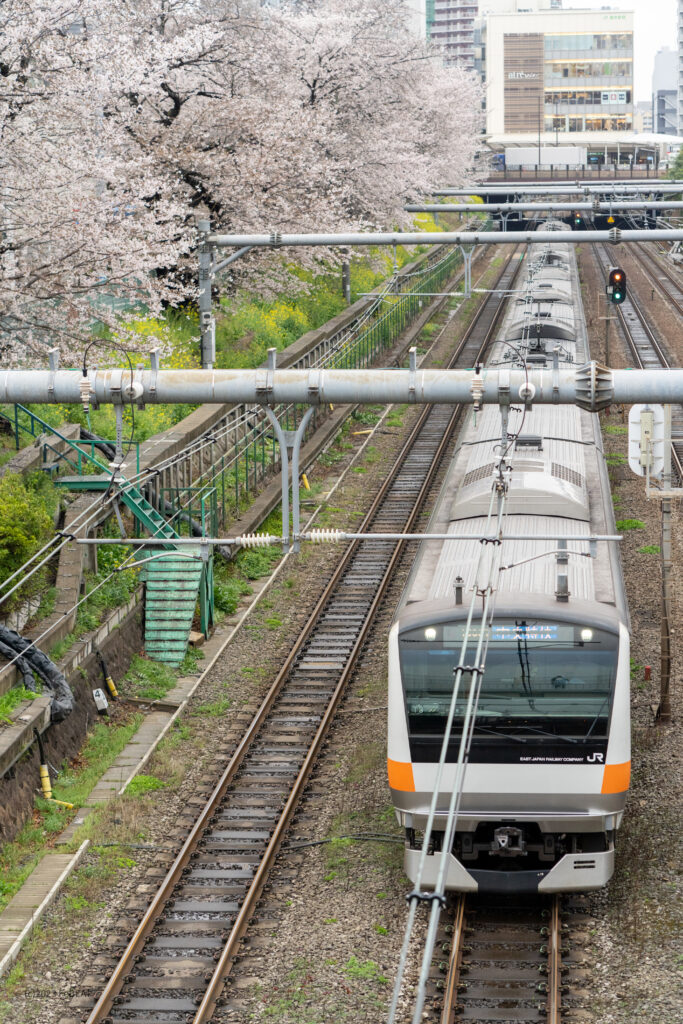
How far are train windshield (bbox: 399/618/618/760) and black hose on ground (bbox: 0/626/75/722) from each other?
18.4ft

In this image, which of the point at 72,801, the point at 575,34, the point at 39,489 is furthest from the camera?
the point at 575,34

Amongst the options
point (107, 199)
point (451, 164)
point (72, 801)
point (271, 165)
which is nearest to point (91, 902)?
point (72, 801)

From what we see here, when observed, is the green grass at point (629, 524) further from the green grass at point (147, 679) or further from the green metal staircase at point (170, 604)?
the green grass at point (147, 679)

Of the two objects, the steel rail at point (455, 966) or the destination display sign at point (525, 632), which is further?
the destination display sign at point (525, 632)

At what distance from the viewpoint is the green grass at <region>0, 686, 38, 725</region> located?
49.9ft

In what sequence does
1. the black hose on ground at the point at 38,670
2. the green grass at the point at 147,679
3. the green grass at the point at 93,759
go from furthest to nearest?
the green grass at the point at 147,679, the black hose on ground at the point at 38,670, the green grass at the point at 93,759

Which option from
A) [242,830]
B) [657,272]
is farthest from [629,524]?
[657,272]

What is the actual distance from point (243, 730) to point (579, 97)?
147 meters

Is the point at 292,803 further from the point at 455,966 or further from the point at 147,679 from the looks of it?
the point at 147,679

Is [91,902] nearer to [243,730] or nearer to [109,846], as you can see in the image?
[109,846]

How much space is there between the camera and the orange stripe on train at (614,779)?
11828 millimetres

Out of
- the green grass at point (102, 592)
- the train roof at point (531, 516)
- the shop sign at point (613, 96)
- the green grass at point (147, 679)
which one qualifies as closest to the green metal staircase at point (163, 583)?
the green grass at point (147, 679)

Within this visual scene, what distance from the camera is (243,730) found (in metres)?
17.5

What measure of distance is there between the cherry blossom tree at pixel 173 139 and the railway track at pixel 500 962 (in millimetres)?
13018
